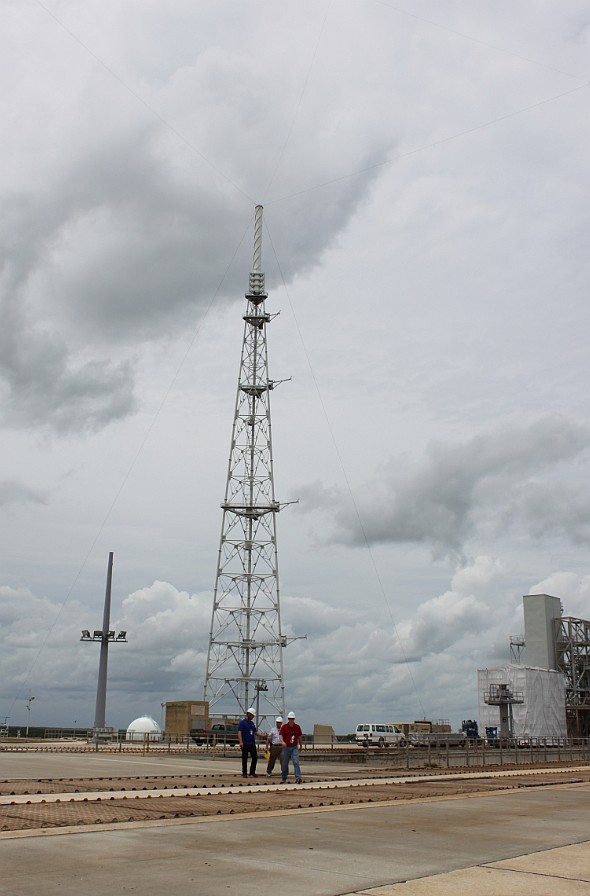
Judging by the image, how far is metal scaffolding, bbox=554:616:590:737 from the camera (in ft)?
284

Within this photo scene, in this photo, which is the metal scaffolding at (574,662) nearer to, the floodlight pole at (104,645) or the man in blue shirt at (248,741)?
the floodlight pole at (104,645)

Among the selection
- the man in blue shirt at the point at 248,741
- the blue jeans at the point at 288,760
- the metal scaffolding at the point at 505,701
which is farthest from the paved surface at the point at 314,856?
the metal scaffolding at the point at 505,701

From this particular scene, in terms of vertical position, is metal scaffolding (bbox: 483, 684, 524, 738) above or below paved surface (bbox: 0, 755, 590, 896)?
above

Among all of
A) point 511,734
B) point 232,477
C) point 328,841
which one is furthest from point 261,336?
point 328,841

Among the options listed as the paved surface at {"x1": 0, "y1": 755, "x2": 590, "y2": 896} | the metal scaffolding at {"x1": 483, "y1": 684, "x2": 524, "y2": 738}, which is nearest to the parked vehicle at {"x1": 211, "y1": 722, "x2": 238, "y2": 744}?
the metal scaffolding at {"x1": 483, "y1": 684, "x2": 524, "y2": 738}

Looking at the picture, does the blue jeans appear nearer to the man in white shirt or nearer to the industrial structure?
the man in white shirt

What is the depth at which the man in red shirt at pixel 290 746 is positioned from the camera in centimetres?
1900

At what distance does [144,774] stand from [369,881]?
14.2m

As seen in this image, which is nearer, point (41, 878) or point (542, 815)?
point (41, 878)

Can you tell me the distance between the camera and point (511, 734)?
250ft

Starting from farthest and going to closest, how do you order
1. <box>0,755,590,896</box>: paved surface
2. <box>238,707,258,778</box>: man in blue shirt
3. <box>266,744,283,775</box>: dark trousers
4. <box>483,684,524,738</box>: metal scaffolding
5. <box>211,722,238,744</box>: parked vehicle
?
<box>483,684,524,738</box>: metal scaffolding → <box>211,722,238,744</box>: parked vehicle → <box>266,744,283,775</box>: dark trousers → <box>238,707,258,778</box>: man in blue shirt → <box>0,755,590,896</box>: paved surface

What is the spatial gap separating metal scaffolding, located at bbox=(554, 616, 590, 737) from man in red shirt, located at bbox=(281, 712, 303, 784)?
72202mm

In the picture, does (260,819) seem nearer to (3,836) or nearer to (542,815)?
(3,836)

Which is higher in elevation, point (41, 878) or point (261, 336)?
point (261, 336)
